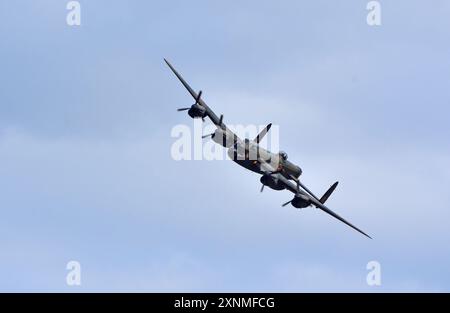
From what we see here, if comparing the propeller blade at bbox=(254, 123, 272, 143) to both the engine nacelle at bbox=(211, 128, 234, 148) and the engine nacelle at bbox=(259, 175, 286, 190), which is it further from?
the engine nacelle at bbox=(259, 175, 286, 190)

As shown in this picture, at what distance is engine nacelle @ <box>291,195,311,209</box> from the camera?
5492 inches

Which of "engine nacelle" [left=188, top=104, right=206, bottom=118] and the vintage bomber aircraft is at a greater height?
"engine nacelle" [left=188, top=104, right=206, bottom=118]

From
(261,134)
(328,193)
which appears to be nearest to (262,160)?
(261,134)

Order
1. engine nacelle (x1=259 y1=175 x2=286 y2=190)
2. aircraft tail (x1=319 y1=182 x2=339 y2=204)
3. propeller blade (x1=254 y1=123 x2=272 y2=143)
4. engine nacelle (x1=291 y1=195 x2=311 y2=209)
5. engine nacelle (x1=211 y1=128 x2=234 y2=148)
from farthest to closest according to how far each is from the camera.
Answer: aircraft tail (x1=319 y1=182 x2=339 y2=204)
engine nacelle (x1=291 y1=195 x2=311 y2=209)
propeller blade (x1=254 y1=123 x2=272 y2=143)
engine nacelle (x1=211 y1=128 x2=234 y2=148)
engine nacelle (x1=259 y1=175 x2=286 y2=190)

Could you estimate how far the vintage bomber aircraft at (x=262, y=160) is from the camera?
5394 inches

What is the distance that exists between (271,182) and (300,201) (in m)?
5.44

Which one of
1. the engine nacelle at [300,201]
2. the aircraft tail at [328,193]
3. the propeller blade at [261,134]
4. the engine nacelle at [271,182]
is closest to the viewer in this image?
the engine nacelle at [271,182]

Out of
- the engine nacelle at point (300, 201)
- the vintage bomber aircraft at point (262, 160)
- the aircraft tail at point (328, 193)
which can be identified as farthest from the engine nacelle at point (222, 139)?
the aircraft tail at point (328, 193)

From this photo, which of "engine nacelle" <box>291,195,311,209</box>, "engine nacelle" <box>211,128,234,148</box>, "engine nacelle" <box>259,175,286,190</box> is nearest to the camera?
"engine nacelle" <box>259,175,286,190</box>

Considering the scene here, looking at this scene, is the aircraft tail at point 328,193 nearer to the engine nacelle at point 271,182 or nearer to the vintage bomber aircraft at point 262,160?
the vintage bomber aircraft at point 262,160

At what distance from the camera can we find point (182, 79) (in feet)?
485

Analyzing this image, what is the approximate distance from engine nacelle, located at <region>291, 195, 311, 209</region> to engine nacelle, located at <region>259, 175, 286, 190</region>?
2598 millimetres

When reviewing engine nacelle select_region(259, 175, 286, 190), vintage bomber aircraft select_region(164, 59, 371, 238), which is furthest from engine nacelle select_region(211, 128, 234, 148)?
engine nacelle select_region(259, 175, 286, 190)
